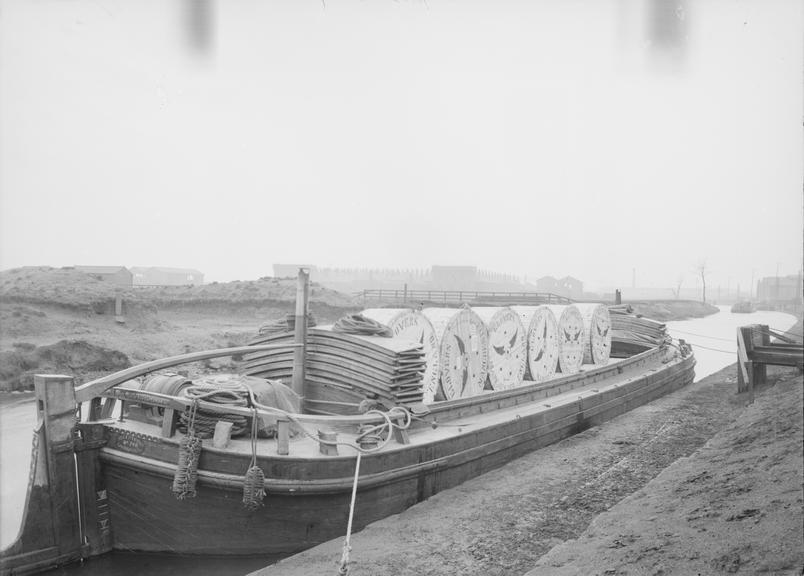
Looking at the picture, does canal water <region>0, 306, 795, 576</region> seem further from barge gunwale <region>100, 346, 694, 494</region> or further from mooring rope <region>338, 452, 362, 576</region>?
mooring rope <region>338, 452, 362, 576</region>

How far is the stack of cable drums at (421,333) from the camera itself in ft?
30.1

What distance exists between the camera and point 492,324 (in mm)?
10688

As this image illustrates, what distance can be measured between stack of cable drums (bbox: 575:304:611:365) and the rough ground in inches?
166

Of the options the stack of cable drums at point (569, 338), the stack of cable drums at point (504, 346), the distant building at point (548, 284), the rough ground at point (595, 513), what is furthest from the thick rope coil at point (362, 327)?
the distant building at point (548, 284)

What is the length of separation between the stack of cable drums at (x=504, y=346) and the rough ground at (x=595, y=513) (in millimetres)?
1650

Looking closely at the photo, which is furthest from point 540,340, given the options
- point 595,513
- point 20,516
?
point 20,516

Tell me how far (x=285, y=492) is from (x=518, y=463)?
184 inches

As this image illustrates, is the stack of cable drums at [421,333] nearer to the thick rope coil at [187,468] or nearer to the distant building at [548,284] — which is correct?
the thick rope coil at [187,468]

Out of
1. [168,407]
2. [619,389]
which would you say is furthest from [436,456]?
[619,389]

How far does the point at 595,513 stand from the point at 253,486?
4624 mm

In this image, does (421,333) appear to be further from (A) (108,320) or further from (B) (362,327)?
(A) (108,320)

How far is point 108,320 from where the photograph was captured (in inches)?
1001

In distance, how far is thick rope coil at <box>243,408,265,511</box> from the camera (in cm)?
569

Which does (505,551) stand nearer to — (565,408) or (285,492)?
(285,492)
